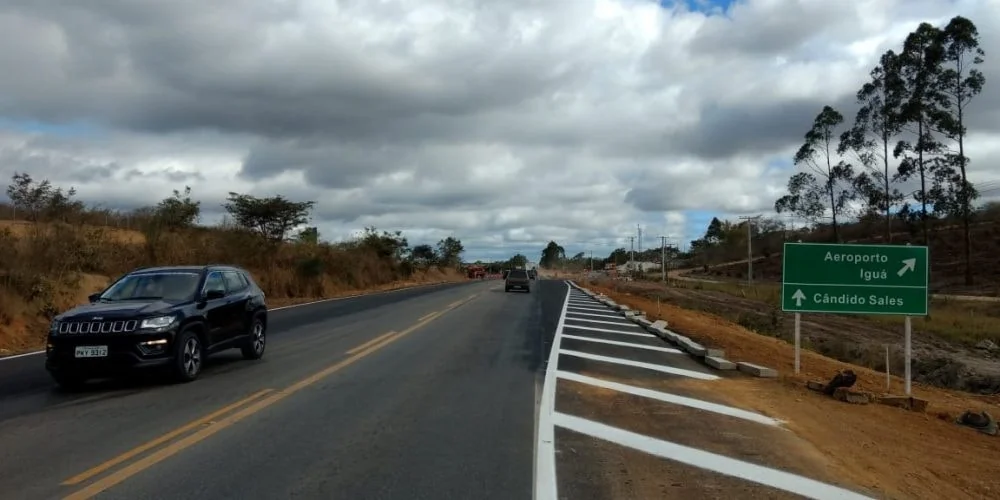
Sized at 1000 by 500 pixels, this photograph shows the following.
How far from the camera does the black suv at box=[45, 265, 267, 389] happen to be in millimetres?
10016

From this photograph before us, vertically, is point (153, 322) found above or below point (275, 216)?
below

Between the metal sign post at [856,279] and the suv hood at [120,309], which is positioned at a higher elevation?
the metal sign post at [856,279]

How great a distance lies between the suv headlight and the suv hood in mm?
98

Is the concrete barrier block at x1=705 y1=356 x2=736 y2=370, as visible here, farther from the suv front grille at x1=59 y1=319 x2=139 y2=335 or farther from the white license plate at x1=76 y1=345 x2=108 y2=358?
the white license plate at x1=76 y1=345 x2=108 y2=358

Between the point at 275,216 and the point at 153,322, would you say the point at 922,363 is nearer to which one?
the point at 153,322

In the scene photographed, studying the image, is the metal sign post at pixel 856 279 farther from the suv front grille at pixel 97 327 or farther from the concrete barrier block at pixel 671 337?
the suv front grille at pixel 97 327

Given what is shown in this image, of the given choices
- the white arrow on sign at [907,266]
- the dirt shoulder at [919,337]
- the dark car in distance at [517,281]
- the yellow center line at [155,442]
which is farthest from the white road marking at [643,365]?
the dark car in distance at [517,281]

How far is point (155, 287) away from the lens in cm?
1159

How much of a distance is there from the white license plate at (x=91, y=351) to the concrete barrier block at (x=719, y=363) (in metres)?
9.52

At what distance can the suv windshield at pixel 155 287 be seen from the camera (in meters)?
11.4

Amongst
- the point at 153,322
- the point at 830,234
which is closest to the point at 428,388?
the point at 153,322

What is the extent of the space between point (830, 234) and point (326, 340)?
82255 mm

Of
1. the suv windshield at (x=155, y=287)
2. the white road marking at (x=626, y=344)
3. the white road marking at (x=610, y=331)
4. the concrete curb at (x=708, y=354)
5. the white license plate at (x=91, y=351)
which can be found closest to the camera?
the white license plate at (x=91, y=351)

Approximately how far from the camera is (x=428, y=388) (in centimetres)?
1054
